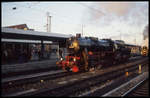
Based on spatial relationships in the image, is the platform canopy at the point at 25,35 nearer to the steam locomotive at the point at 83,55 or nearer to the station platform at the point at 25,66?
the steam locomotive at the point at 83,55

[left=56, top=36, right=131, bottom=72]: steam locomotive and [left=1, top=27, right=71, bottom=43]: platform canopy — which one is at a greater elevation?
[left=1, top=27, right=71, bottom=43]: platform canopy

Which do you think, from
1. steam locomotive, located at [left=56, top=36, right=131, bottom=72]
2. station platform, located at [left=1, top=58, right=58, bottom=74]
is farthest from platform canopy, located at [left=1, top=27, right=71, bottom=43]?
station platform, located at [left=1, top=58, right=58, bottom=74]

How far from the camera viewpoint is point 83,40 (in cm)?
1527

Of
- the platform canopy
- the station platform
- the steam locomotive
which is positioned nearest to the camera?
the station platform

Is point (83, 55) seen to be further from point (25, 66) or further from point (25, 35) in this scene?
point (25, 35)

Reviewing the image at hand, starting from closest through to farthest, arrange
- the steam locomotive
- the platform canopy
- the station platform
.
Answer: the station platform → the steam locomotive → the platform canopy

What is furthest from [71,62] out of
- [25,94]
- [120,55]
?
[120,55]

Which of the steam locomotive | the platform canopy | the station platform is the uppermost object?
the platform canopy

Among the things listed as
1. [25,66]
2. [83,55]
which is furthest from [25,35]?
[83,55]

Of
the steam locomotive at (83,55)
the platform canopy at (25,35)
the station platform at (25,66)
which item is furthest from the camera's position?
the platform canopy at (25,35)

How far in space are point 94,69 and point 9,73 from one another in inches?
350

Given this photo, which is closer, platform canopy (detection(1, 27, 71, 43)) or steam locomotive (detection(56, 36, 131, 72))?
steam locomotive (detection(56, 36, 131, 72))

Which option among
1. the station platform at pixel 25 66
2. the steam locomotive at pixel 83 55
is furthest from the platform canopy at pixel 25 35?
the station platform at pixel 25 66

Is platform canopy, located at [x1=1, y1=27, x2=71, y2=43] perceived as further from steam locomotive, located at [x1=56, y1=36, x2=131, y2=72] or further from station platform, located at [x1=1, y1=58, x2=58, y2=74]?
station platform, located at [x1=1, y1=58, x2=58, y2=74]
